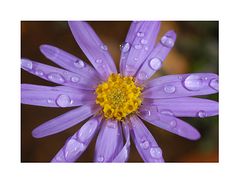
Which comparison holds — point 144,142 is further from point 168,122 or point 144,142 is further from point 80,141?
point 80,141

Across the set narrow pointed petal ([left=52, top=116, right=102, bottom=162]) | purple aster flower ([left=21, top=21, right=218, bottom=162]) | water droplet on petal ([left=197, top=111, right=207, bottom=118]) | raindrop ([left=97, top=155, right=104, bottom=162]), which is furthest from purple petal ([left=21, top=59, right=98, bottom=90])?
water droplet on petal ([left=197, top=111, right=207, bottom=118])

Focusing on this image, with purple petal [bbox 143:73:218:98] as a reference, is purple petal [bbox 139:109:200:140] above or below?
below

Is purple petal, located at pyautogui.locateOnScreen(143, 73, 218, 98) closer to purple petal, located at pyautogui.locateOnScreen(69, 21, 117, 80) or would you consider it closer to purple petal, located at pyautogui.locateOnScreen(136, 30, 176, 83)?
purple petal, located at pyautogui.locateOnScreen(136, 30, 176, 83)

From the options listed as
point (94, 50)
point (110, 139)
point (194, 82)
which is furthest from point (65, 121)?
point (194, 82)

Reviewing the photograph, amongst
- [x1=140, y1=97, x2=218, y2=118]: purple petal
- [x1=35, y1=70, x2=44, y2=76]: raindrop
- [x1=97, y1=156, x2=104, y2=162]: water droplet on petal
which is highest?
[x1=35, y1=70, x2=44, y2=76]: raindrop
